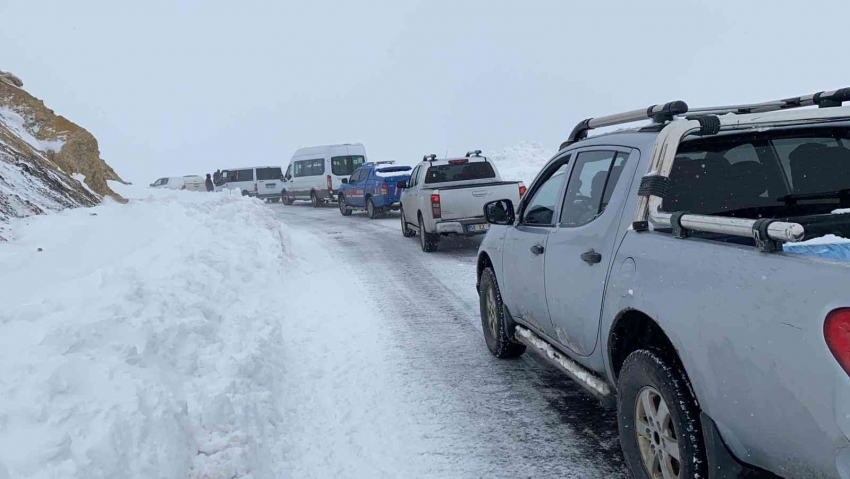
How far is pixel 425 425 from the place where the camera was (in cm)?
457

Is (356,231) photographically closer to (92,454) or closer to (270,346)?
(270,346)

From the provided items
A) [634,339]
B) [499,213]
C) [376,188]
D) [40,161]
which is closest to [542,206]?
[499,213]

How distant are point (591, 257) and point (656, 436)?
3.47 feet

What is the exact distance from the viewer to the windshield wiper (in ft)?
11.7

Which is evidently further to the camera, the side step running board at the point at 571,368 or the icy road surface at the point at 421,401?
the icy road surface at the point at 421,401

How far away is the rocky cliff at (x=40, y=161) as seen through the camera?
376 inches

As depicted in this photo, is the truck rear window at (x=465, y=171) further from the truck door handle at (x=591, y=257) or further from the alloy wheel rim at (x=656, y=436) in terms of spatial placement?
the alloy wheel rim at (x=656, y=436)

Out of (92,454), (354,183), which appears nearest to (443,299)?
(92,454)

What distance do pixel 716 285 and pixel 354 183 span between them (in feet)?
68.1

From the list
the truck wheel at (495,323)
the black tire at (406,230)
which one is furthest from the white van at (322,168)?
the truck wheel at (495,323)

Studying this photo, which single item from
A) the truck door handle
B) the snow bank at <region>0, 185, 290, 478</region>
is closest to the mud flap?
the truck door handle

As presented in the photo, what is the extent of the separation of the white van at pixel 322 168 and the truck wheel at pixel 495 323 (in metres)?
21.7

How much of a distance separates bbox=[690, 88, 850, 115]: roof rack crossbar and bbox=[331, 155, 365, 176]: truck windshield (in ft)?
80.3

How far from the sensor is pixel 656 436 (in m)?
3.13
